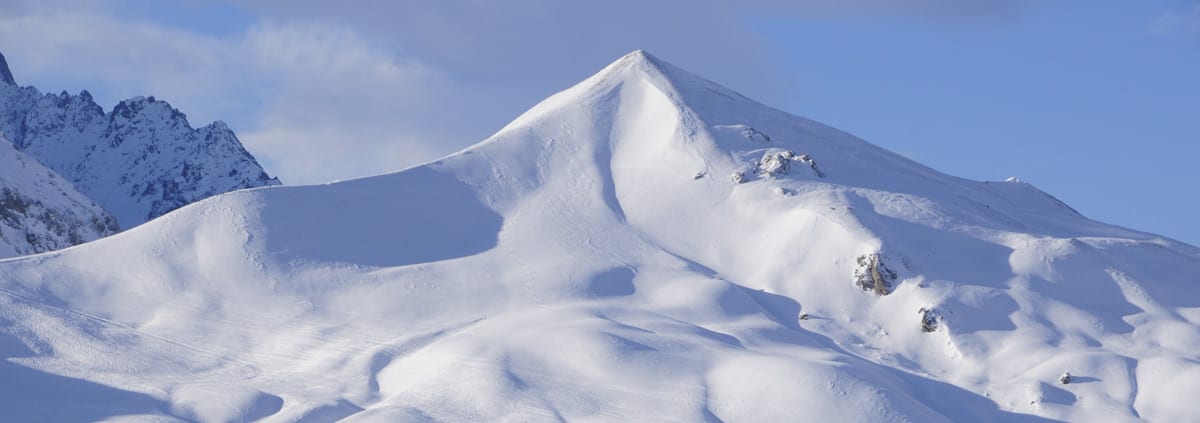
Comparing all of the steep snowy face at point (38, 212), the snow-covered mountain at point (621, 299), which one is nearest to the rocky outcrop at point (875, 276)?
the snow-covered mountain at point (621, 299)

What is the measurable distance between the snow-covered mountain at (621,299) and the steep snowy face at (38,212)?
3447 cm

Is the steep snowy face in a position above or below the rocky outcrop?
above

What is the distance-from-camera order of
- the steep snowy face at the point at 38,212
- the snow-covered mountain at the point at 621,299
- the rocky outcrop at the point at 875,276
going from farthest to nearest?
the steep snowy face at the point at 38,212 < the rocky outcrop at the point at 875,276 < the snow-covered mountain at the point at 621,299

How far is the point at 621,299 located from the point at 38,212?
66.7m

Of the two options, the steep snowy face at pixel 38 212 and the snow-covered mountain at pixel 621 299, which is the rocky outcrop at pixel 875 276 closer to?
the snow-covered mountain at pixel 621 299

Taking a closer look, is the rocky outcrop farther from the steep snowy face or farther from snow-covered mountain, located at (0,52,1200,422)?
the steep snowy face

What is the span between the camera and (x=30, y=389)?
72000mm

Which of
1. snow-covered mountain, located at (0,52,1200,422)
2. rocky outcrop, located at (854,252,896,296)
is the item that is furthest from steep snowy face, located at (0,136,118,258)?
rocky outcrop, located at (854,252,896,296)

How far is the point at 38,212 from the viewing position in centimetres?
12812

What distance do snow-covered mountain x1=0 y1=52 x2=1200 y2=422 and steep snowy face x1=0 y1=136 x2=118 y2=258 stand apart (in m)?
34.5

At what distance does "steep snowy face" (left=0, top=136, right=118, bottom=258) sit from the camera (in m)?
119

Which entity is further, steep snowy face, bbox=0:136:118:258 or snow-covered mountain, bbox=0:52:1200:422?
steep snowy face, bbox=0:136:118:258

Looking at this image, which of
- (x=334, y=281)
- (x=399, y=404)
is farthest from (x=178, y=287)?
(x=399, y=404)

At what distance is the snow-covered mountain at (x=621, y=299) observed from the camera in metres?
72.8
